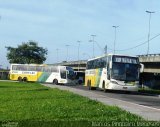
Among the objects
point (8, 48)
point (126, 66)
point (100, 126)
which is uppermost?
point (8, 48)

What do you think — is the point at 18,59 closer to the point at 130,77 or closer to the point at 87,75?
the point at 87,75

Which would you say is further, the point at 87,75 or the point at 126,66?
the point at 87,75

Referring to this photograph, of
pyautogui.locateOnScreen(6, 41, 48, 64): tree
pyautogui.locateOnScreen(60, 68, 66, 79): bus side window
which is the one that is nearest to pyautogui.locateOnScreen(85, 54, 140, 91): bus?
pyautogui.locateOnScreen(60, 68, 66, 79): bus side window

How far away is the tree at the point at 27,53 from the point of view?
465 feet

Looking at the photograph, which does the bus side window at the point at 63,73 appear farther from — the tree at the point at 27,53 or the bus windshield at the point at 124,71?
the tree at the point at 27,53

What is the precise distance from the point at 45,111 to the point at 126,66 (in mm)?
24491

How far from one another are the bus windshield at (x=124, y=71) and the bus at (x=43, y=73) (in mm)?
33318

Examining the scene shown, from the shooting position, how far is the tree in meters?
142

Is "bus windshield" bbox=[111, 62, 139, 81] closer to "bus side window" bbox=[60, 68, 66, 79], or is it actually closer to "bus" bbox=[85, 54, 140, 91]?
"bus" bbox=[85, 54, 140, 91]

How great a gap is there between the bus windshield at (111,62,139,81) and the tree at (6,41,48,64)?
10063 centimetres

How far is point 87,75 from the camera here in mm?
55781

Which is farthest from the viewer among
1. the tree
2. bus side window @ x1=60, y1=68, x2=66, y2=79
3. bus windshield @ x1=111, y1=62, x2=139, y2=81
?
the tree

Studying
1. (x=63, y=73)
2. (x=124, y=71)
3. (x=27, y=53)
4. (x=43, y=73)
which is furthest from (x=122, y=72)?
(x=27, y=53)

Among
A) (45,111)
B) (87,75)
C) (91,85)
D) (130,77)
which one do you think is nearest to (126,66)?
(130,77)
